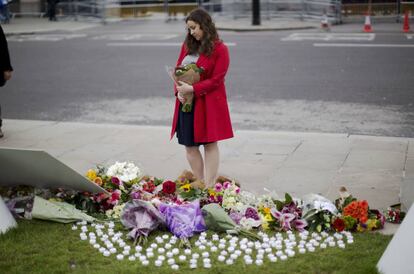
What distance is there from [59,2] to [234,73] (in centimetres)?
1910

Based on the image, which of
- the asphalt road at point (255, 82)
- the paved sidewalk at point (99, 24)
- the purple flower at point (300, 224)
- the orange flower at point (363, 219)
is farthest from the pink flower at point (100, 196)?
the paved sidewalk at point (99, 24)

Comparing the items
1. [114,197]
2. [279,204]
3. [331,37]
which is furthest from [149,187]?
[331,37]

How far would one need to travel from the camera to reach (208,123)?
596 cm

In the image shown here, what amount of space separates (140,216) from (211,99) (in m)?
1.31

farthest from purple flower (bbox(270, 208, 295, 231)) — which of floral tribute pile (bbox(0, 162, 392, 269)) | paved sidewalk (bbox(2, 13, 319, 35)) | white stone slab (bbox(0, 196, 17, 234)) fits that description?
paved sidewalk (bbox(2, 13, 319, 35))

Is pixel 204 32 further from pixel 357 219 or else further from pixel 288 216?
pixel 357 219

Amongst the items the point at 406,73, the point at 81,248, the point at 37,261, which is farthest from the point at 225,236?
the point at 406,73

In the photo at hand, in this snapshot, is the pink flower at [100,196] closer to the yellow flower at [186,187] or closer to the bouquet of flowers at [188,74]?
the yellow flower at [186,187]

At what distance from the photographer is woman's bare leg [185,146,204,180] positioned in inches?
246

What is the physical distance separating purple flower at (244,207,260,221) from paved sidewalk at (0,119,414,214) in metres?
0.96

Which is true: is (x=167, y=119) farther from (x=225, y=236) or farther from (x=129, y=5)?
(x=129, y=5)

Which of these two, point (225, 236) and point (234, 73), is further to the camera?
point (234, 73)

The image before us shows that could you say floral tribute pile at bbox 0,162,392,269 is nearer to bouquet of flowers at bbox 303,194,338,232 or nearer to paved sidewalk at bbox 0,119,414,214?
bouquet of flowers at bbox 303,194,338,232

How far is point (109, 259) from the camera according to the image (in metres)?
4.77
